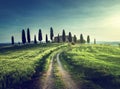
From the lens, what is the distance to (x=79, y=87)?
25.6 m

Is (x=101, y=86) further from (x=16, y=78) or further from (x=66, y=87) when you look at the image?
(x=16, y=78)

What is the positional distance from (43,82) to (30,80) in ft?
10.8

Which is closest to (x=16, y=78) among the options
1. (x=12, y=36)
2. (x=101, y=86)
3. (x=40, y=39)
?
(x=101, y=86)

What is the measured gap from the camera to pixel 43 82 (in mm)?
28922

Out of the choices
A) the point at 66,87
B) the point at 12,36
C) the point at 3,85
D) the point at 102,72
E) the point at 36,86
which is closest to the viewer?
the point at 66,87

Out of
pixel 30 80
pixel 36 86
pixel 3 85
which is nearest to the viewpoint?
pixel 36 86

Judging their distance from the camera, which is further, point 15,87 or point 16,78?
point 16,78

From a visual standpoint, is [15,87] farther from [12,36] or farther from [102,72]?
[12,36]

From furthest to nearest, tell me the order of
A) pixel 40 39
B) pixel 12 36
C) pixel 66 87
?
1. pixel 12 36
2. pixel 40 39
3. pixel 66 87

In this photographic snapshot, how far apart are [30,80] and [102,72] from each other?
10488mm

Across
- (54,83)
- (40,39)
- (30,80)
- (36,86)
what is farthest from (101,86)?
(40,39)

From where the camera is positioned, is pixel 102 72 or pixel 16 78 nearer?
pixel 16 78

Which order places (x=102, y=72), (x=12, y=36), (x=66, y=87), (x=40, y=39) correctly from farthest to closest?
(x=12, y=36) → (x=40, y=39) → (x=102, y=72) → (x=66, y=87)

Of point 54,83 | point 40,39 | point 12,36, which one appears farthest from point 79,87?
point 12,36
